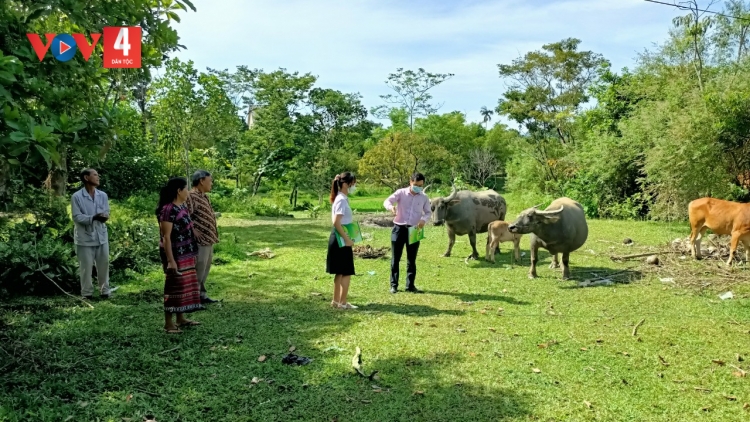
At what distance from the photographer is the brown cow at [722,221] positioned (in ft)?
29.4

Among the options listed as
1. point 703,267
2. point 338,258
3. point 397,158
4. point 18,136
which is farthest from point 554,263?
point 397,158

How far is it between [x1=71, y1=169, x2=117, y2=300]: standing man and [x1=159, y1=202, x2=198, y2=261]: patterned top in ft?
5.79

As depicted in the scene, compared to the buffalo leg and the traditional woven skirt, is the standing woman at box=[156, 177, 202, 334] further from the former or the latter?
the buffalo leg

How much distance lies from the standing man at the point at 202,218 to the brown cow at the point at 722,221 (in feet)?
28.1

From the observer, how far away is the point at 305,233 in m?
14.2

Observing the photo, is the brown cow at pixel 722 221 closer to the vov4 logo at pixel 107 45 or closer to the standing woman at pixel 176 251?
the standing woman at pixel 176 251

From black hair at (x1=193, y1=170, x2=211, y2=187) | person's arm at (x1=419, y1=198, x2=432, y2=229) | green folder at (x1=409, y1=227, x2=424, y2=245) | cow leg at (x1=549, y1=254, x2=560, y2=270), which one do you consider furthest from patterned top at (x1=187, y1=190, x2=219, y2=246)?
cow leg at (x1=549, y1=254, x2=560, y2=270)

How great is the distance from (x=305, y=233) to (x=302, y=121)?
16.4m

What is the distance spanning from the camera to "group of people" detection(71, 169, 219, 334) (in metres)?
5.28

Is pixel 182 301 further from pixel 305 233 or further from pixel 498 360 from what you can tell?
pixel 305 233

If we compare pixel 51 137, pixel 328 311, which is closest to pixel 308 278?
pixel 328 311

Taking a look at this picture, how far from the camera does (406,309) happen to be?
6684 millimetres

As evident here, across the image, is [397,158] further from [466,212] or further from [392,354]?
[392,354]

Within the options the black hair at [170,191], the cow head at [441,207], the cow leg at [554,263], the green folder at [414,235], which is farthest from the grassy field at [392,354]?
the cow head at [441,207]
